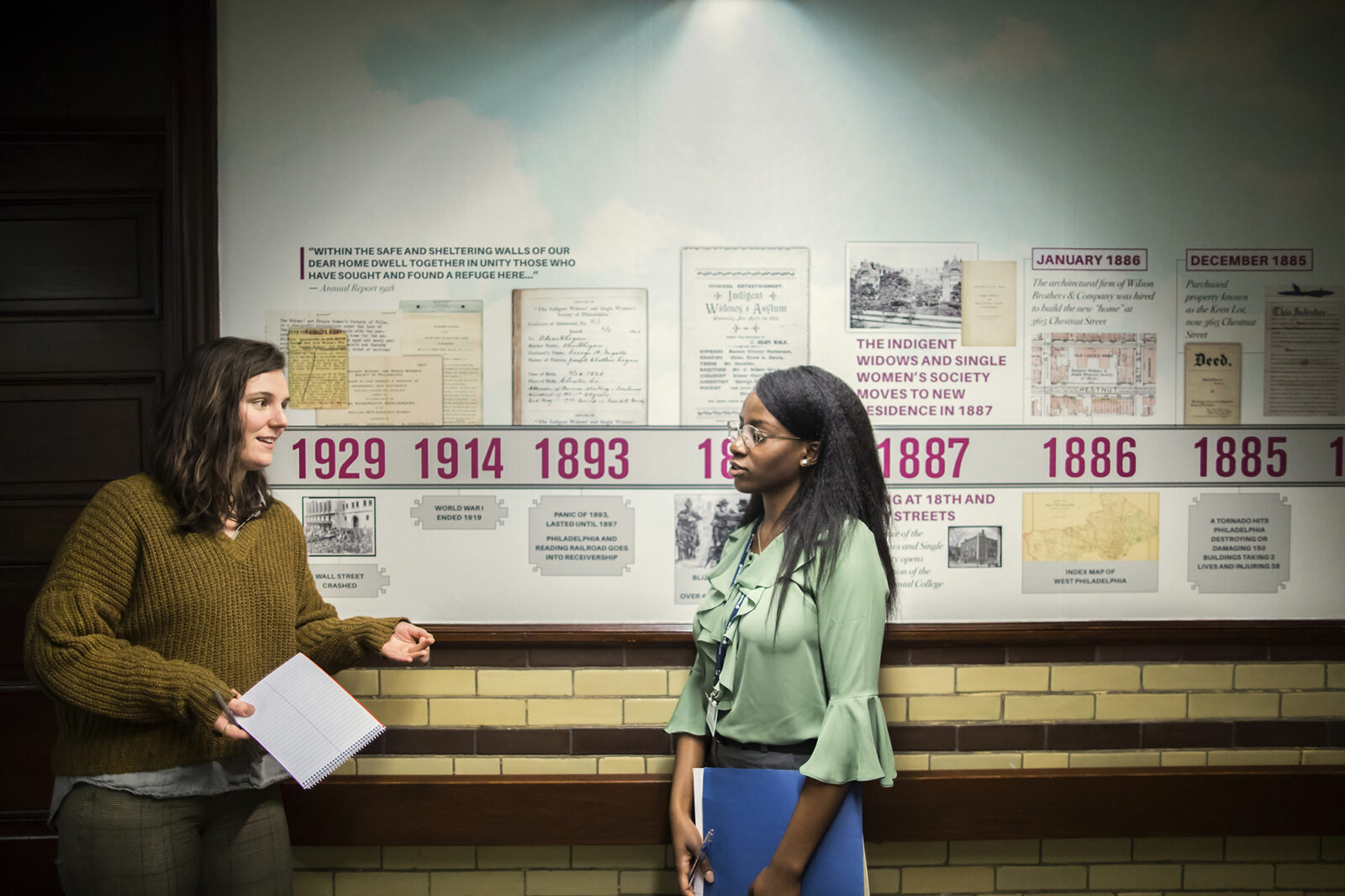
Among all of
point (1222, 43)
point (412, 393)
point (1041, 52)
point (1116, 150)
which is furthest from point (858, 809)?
point (1222, 43)

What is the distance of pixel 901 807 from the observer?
236 centimetres

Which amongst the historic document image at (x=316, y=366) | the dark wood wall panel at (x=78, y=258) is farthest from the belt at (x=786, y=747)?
the dark wood wall panel at (x=78, y=258)

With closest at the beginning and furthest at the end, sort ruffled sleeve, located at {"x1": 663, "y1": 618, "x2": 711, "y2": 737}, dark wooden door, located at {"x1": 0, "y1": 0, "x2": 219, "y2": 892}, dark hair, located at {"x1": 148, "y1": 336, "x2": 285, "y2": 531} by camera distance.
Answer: dark hair, located at {"x1": 148, "y1": 336, "x2": 285, "y2": 531}
ruffled sleeve, located at {"x1": 663, "y1": 618, "x2": 711, "y2": 737}
dark wooden door, located at {"x1": 0, "y1": 0, "x2": 219, "y2": 892}

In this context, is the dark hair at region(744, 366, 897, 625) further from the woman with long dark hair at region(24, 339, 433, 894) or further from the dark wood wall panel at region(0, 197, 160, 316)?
the dark wood wall panel at region(0, 197, 160, 316)

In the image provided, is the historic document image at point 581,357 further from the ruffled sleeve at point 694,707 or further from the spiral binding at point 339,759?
the spiral binding at point 339,759

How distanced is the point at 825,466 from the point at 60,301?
245cm

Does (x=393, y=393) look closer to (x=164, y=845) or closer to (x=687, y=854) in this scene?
(x=164, y=845)

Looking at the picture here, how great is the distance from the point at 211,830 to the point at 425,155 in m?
1.88

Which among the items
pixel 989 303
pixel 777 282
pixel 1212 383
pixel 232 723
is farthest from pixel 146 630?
pixel 1212 383

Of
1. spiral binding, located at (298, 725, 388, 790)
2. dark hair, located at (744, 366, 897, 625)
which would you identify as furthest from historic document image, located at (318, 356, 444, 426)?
dark hair, located at (744, 366, 897, 625)

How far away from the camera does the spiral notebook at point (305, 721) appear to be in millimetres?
1622

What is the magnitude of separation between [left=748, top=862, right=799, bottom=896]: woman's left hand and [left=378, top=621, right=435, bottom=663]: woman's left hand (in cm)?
94

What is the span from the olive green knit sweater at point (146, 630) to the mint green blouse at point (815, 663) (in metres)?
1.05

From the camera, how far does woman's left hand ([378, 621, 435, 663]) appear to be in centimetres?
193
